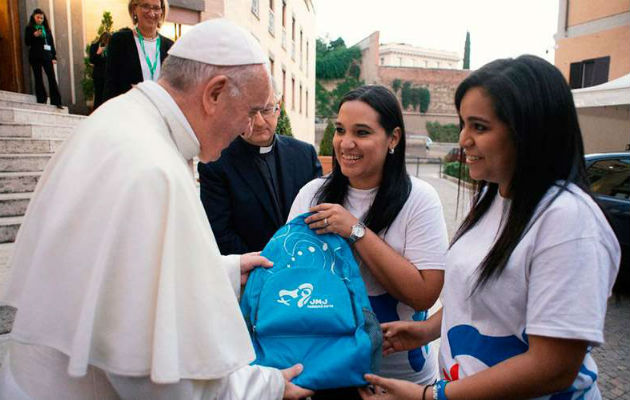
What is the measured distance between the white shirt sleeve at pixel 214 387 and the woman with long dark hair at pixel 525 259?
345mm

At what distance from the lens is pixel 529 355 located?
1207 mm

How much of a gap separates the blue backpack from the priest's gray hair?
0.70 meters

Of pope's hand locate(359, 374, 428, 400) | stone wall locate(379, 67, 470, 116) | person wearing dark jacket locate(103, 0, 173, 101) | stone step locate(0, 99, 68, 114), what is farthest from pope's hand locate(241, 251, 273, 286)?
stone wall locate(379, 67, 470, 116)

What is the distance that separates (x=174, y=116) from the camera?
4.29 feet

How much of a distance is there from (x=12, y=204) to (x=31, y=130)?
176cm

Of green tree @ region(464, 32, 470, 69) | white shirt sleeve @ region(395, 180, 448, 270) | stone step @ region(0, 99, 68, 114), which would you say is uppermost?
green tree @ region(464, 32, 470, 69)

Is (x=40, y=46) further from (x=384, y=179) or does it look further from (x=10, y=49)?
(x=384, y=179)

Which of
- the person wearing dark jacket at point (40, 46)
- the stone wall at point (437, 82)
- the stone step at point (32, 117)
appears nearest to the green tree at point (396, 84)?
the stone wall at point (437, 82)

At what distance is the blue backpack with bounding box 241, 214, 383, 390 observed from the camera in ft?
4.75

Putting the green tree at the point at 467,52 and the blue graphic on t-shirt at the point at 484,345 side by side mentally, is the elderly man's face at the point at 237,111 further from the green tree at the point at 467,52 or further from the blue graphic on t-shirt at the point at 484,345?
the green tree at the point at 467,52

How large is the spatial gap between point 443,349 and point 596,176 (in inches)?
214

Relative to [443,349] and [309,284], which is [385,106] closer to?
[309,284]

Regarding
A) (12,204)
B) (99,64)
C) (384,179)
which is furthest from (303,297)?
(99,64)

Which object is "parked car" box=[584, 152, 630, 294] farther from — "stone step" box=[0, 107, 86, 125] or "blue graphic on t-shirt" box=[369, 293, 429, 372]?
"stone step" box=[0, 107, 86, 125]
